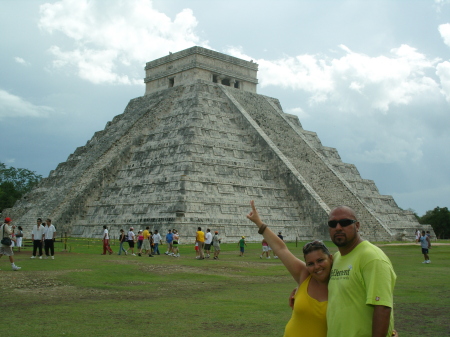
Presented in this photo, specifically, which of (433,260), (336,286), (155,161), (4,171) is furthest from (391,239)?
(4,171)

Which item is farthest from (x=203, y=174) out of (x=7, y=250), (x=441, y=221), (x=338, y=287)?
(x=441, y=221)

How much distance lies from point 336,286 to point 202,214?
2227cm

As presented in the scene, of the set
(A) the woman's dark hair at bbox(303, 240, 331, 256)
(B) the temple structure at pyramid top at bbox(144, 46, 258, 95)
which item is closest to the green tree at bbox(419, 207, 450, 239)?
(B) the temple structure at pyramid top at bbox(144, 46, 258, 95)

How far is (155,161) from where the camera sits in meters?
29.8

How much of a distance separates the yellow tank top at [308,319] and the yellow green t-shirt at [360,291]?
0.16 metres

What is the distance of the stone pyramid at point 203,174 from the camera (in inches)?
1064

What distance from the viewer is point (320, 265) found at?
13.0 ft

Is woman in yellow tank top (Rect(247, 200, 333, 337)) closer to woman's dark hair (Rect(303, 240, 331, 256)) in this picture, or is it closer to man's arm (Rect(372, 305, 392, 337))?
woman's dark hair (Rect(303, 240, 331, 256))

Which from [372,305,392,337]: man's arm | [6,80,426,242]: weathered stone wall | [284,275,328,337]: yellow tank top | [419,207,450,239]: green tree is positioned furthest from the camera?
[419,207,450,239]: green tree

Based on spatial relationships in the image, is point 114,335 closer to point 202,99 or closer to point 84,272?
point 84,272

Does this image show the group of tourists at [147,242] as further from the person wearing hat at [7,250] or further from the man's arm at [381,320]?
the man's arm at [381,320]

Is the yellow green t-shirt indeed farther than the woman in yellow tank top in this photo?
No

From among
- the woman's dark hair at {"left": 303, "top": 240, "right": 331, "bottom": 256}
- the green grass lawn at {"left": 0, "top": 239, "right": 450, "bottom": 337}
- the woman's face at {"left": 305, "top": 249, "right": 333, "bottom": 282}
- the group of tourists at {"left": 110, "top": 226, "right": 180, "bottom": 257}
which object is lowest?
the green grass lawn at {"left": 0, "top": 239, "right": 450, "bottom": 337}

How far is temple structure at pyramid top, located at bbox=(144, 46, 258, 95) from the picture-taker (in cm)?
3647
